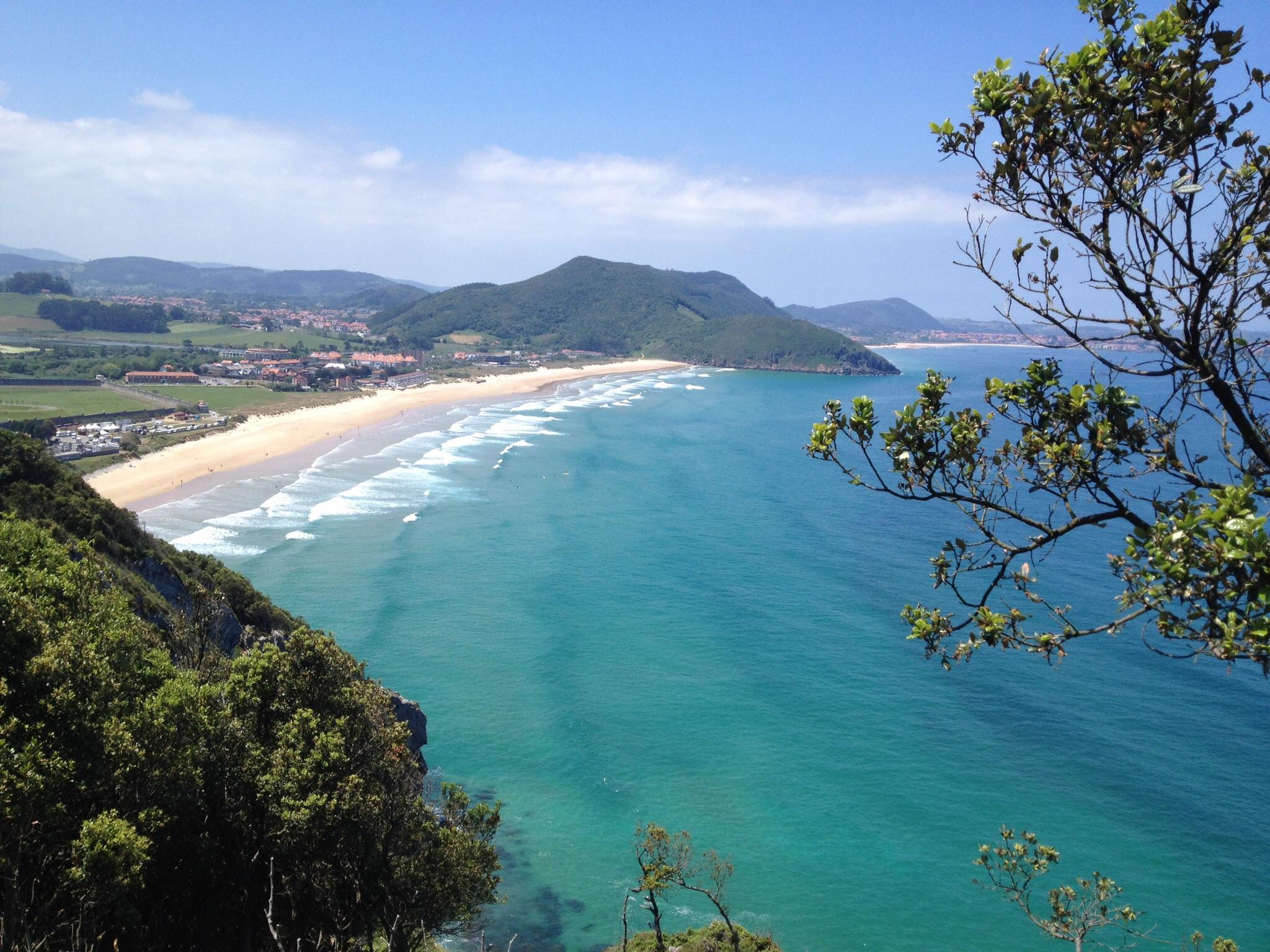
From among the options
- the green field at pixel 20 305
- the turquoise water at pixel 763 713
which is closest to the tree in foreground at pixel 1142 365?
the turquoise water at pixel 763 713

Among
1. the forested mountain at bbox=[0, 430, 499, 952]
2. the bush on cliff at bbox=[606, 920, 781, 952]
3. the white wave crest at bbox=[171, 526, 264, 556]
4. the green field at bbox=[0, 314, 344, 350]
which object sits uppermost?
the green field at bbox=[0, 314, 344, 350]

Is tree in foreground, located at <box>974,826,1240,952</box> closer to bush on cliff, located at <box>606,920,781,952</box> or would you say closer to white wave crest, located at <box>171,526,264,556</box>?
bush on cliff, located at <box>606,920,781,952</box>

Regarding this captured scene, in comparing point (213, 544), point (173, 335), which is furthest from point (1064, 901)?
point (173, 335)

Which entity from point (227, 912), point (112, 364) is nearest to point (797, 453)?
point (227, 912)

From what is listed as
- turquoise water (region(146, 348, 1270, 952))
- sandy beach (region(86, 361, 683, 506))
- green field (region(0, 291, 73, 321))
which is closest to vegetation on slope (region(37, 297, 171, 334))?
green field (region(0, 291, 73, 321))

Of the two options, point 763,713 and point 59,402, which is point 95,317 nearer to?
point 59,402

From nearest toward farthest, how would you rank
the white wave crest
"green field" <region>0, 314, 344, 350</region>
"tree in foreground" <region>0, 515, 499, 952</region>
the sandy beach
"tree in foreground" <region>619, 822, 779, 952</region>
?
"tree in foreground" <region>0, 515, 499, 952</region> < "tree in foreground" <region>619, 822, 779, 952</region> < the white wave crest < the sandy beach < "green field" <region>0, 314, 344, 350</region>
